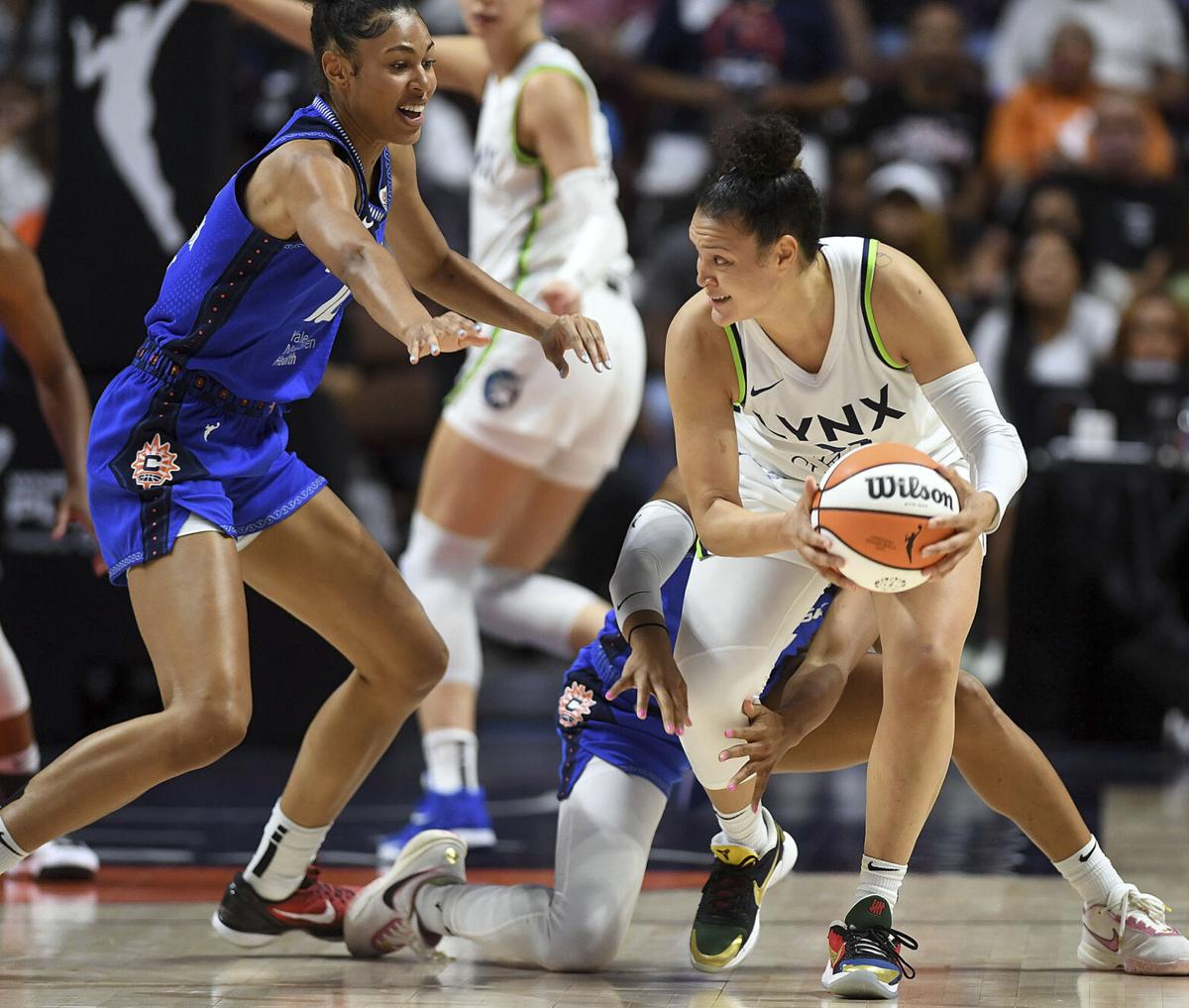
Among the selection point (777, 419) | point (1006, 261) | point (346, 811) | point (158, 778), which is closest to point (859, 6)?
point (1006, 261)

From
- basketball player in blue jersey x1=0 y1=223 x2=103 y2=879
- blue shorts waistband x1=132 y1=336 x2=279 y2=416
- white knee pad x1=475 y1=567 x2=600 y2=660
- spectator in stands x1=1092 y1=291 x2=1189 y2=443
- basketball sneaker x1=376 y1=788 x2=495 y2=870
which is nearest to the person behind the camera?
blue shorts waistband x1=132 y1=336 x2=279 y2=416

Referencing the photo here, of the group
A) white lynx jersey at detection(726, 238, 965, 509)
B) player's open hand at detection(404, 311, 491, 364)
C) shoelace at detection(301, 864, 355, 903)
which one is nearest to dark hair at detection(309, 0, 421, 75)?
player's open hand at detection(404, 311, 491, 364)

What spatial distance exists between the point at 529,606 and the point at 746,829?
1805 millimetres

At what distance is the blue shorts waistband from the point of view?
12.3 feet

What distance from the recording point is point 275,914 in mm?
3965

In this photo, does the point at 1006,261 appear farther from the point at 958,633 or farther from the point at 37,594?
the point at 958,633

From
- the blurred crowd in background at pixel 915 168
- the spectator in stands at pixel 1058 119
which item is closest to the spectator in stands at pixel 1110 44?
the blurred crowd in background at pixel 915 168

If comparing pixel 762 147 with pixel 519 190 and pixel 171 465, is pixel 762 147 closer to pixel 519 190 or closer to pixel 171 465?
pixel 171 465

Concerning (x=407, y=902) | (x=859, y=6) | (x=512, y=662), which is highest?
(x=407, y=902)

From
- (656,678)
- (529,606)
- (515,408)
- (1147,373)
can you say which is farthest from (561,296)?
(1147,373)

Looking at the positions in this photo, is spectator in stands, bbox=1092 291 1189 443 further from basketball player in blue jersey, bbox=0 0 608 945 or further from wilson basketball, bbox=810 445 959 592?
wilson basketball, bbox=810 445 959 592

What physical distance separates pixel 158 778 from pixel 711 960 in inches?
44.8

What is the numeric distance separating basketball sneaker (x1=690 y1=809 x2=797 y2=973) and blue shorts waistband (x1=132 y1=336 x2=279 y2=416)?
53.5 inches

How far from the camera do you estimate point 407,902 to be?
3.90 metres
